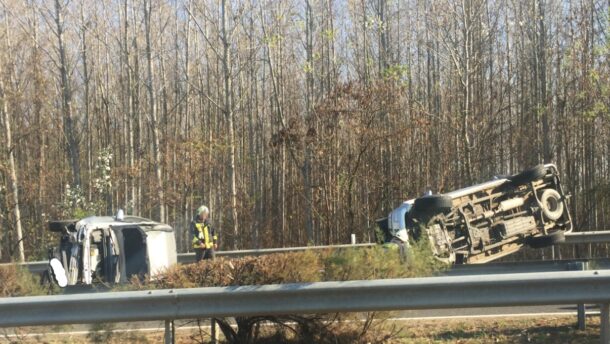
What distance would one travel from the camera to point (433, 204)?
10078mm

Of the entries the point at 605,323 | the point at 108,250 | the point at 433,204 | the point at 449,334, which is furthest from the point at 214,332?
the point at 433,204

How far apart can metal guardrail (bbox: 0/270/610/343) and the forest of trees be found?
1475 cm

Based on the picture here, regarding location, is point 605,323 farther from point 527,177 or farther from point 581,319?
point 527,177

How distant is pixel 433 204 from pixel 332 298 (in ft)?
15.9

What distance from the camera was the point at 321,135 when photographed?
21.5m

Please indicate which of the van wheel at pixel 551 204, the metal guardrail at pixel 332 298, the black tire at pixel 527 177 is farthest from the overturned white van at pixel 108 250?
the van wheel at pixel 551 204

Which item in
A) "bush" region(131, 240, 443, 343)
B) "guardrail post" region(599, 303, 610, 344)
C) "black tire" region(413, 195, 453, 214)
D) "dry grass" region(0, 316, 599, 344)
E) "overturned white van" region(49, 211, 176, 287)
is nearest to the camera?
"guardrail post" region(599, 303, 610, 344)

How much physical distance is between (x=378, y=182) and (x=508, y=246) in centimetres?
1055

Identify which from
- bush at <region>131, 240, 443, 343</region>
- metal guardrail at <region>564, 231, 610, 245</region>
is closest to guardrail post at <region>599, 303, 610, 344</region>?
bush at <region>131, 240, 443, 343</region>

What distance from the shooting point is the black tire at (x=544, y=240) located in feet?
36.2

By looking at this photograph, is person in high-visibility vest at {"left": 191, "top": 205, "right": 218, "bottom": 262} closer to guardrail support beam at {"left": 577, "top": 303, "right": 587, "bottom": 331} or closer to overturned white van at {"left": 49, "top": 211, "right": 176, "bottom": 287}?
overturned white van at {"left": 49, "top": 211, "right": 176, "bottom": 287}

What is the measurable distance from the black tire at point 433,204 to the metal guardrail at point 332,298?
4.47 m

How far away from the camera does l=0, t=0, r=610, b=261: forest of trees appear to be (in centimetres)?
2153

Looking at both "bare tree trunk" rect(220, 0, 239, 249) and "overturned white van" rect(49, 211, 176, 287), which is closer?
"overturned white van" rect(49, 211, 176, 287)
